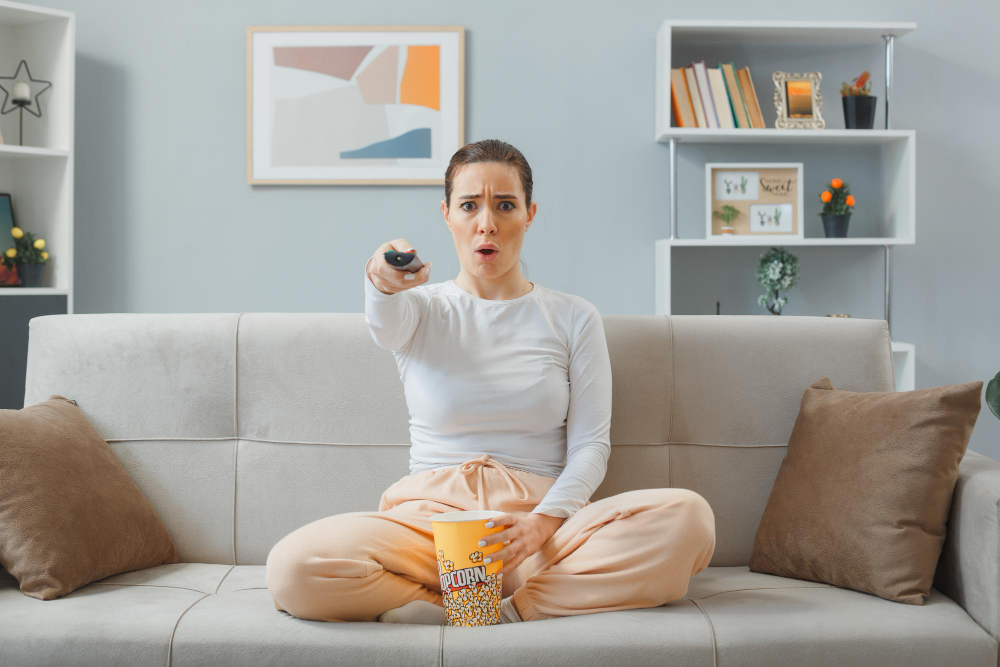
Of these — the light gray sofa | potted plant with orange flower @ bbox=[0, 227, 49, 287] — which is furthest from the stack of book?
potted plant with orange flower @ bbox=[0, 227, 49, 287]

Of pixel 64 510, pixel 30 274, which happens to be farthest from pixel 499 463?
pixel 30 274

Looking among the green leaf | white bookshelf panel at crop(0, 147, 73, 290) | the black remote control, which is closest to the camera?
the black remote control

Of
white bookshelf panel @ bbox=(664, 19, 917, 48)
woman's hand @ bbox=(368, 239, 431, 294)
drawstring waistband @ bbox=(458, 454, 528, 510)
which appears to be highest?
white bookshelf panel @ bbox=(664, 19, 917, 48)

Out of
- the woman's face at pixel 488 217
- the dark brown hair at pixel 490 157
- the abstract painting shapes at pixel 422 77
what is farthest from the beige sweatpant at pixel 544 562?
the abstract painting shapes at pixel 422 77

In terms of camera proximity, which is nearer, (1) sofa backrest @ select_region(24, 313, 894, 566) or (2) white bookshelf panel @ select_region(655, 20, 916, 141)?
(1) sofa backrest @ select_region(24, 313, 894, 566)

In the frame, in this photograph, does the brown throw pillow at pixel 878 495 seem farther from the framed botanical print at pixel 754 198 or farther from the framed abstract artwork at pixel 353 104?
the framed abstract artwork at pixel 353 104

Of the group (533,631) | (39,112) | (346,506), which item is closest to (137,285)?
(39,112)

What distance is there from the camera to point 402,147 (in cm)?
295

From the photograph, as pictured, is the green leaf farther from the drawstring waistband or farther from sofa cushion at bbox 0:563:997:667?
the drawstring waistband

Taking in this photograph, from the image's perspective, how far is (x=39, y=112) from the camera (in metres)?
2.89

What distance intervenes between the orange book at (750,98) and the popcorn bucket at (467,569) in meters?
1.97

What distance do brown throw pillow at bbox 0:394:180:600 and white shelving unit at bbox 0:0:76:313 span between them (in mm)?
1324

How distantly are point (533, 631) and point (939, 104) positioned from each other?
253cm

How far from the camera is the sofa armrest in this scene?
1358mm
